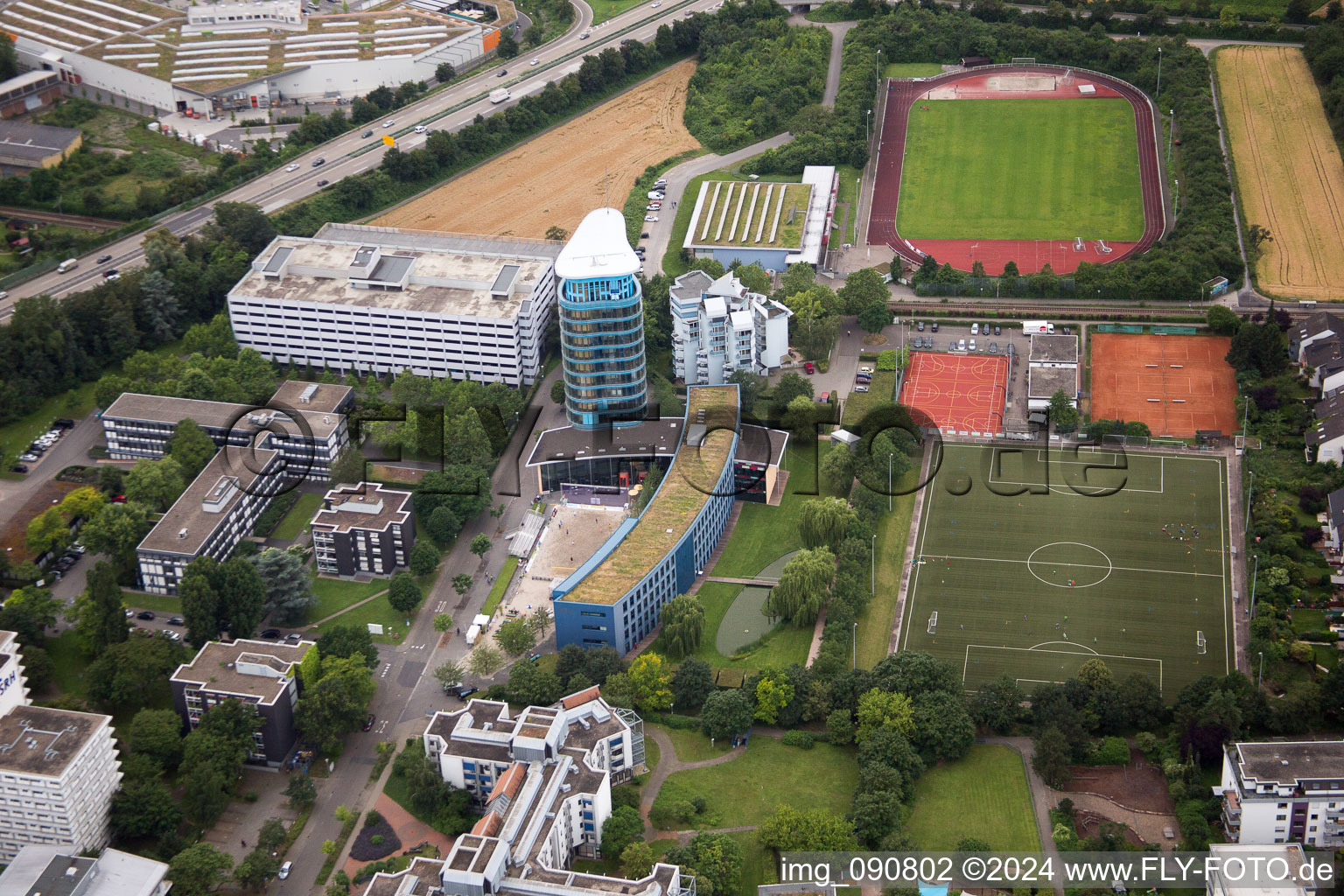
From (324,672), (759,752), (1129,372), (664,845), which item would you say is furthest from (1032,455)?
(324,672)

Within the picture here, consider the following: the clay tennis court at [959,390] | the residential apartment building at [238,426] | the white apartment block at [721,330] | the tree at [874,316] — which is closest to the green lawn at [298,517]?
the residential apartment building at [238,426]

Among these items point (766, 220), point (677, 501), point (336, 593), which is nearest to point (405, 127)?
point (766, 220)

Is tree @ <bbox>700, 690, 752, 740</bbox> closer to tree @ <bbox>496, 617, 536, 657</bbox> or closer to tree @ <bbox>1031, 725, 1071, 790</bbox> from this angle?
tree @ <bbox>496, 617, 536, 657</bbox>

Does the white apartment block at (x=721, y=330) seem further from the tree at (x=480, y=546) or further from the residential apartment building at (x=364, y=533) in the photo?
the residential apartment building at (x=364, y=533)

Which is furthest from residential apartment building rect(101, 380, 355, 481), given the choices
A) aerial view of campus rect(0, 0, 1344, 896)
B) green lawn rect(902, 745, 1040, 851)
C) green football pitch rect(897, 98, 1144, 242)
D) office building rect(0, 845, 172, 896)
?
green football pitch rect(897, 98, 1144, 242)

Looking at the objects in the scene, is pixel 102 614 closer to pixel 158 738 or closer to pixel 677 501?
pixel 158 738
